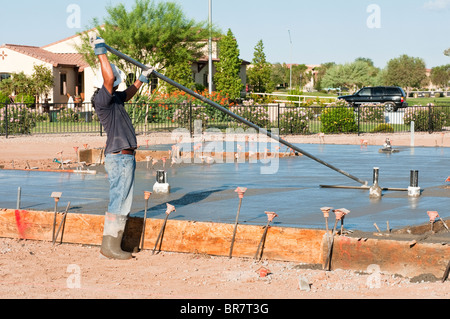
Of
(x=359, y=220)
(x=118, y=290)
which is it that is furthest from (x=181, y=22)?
(x=118, y=290)

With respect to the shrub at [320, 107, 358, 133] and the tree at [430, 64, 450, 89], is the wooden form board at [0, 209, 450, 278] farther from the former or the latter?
the tree at [430, 64, 450, 89]

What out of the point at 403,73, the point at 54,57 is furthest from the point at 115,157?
the point at 403,73

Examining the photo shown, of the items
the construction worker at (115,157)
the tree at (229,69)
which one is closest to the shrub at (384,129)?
the construction worker at (115,157)

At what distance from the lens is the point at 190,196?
36.4 feet

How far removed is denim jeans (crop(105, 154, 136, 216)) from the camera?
7.79 m

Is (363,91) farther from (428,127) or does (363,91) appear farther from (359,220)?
(359,220)

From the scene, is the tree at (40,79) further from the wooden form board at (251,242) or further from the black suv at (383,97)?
the wooden form board at (251,242)

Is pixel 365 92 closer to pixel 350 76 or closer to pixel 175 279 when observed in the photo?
pixel 175 279

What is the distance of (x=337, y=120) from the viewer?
30359mm

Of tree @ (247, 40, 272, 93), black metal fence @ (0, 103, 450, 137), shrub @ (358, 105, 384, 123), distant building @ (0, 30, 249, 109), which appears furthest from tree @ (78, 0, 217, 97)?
tree @ (247, 40, 272, 93)

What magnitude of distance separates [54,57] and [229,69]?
13989mm

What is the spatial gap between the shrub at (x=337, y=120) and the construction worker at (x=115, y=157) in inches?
909

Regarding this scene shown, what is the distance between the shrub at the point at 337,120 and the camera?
99.4ft

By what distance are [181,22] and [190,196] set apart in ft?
75.7
